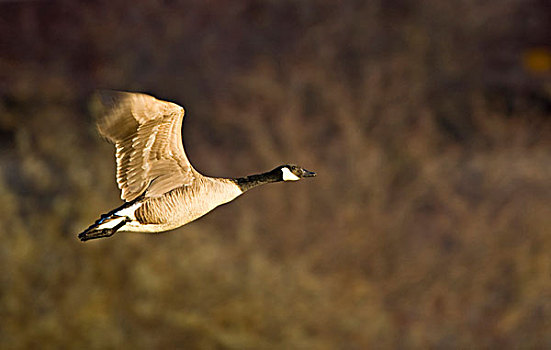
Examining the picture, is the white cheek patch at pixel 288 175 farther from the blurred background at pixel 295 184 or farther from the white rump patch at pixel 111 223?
the blurred background at pixel 295 184

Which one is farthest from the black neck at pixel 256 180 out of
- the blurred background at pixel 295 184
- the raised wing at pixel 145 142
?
the blurred background at pixel 295 184

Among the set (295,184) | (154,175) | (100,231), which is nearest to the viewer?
(100,231)

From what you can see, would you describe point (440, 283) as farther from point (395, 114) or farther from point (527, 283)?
point (395, 114)

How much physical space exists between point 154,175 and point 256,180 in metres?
0.25

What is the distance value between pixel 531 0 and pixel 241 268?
3594 millimetres

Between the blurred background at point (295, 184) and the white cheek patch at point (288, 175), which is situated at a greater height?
the blurred background at point (295, 184)

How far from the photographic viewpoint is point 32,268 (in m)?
4.26

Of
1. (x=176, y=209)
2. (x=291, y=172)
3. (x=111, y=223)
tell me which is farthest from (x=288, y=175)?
(x=111, y=223)

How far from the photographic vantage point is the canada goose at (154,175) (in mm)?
1347

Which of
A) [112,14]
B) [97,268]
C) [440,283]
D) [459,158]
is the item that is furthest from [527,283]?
[112,14]

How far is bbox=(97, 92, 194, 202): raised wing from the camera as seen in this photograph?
1.47 metres

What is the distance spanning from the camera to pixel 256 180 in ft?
4.58

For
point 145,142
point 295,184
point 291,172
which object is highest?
point 295,184

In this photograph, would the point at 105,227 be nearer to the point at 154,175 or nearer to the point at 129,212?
the point at 129,212
